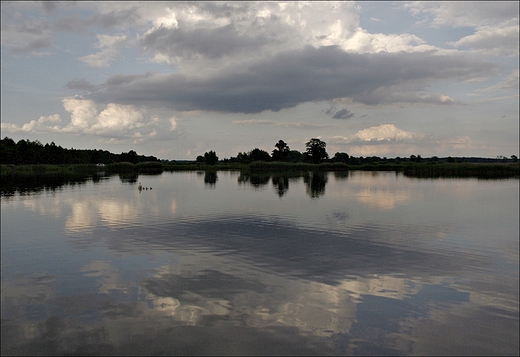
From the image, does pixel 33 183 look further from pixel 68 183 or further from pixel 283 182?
pixel 283 182

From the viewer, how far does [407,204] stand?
44.4 meters

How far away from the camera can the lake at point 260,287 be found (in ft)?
37.0

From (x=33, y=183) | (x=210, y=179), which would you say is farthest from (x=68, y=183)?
(x=210, y=179)

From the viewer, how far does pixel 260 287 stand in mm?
15727

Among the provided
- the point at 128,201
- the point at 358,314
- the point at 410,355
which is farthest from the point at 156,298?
the point at 128,201

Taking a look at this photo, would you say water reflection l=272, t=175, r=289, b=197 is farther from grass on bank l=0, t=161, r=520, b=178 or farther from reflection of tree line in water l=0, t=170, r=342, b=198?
grass on bank l=0, t=161, r=520, b=178

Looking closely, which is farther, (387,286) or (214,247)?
(214,247)

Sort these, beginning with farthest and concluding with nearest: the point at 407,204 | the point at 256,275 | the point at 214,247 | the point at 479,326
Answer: the point at 407,204, the point at 214,247, the point at 256,275, the point at 479,326

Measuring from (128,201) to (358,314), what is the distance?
41.6 m

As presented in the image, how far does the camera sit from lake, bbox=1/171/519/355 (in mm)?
11273

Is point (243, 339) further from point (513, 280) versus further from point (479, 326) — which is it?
point (513, 280)

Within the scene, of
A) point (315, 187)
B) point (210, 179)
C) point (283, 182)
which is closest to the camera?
point (315, 187)

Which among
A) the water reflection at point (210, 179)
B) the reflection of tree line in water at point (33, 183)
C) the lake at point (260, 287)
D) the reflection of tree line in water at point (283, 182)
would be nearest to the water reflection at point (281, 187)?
the reflection of tree line in water at point (283, 182)

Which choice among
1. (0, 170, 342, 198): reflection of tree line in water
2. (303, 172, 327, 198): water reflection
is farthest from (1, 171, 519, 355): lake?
(0, 170, 342, 198): reflection of tree line in water
